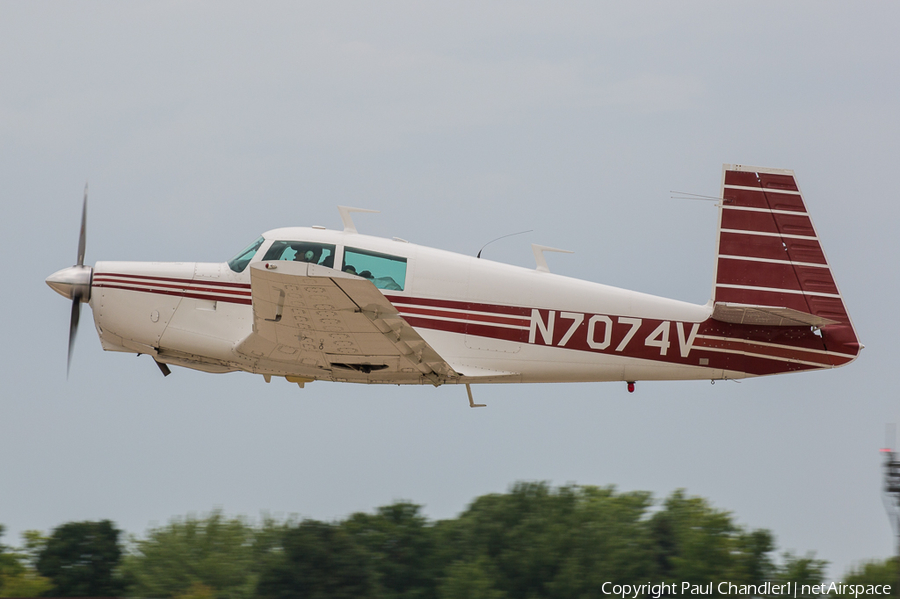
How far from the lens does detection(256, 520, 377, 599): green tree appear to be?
93.7 feet

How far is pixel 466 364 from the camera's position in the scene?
1177cm

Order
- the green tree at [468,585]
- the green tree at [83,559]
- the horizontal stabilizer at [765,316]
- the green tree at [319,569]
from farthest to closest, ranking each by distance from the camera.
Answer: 1. the green tree at [83,559]
2. the green tree at [319,569]
3. the green tree at [468,585]
4. the horizontal stabilizer at [765,316]

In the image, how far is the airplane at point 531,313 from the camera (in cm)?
1155

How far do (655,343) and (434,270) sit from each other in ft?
9.05

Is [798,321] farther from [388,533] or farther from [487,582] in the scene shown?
[388,533]

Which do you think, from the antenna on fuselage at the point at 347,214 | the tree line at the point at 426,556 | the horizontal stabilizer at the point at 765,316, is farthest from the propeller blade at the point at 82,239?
the tree line at the point at 426,556

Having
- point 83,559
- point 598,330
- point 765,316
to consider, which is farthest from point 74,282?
point 83,559

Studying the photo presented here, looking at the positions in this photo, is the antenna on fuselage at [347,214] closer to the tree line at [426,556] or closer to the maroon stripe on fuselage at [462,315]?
the maroon stripe on fuselage at [462,315]

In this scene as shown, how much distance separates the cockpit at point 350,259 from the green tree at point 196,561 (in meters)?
19.5

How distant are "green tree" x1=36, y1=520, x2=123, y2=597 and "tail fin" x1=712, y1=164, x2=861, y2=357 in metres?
25.5

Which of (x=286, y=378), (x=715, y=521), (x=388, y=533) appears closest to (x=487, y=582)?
(x=388, y=533)

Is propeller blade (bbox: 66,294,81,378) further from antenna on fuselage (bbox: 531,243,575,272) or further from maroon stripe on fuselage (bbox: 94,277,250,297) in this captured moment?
antenna on fuselage (bbox: 531,243,575,272)

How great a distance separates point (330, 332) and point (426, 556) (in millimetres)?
23319

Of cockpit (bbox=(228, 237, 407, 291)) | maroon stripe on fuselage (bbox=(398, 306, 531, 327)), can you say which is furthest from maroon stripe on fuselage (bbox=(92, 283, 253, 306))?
maroon stripe on fuselage (bbox=(398, 306, 531, 327))
